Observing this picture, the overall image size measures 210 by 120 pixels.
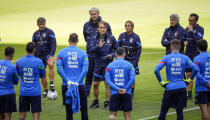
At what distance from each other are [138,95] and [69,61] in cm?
554

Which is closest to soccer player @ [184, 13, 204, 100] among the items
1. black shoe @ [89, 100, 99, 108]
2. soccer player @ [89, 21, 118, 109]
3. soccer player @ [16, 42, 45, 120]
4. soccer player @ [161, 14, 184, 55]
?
soccer player @ [161, 14, 184, 55]

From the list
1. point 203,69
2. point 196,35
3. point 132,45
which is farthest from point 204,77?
point 196,35

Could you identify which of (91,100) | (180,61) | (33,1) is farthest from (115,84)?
(33,1)

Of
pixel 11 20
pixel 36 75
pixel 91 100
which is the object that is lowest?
pixel 91 100

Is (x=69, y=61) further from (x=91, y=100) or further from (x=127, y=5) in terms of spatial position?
(x=127, y=5)

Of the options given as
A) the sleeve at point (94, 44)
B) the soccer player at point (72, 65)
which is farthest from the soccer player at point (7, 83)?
the sleeve at point (94, 44)

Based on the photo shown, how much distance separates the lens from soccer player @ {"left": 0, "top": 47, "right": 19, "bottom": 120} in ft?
32.7

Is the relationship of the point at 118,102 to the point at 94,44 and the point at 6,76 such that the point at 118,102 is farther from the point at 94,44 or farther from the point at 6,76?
the point at 94,44

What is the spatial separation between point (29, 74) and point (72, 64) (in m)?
0.90

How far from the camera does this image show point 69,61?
9.88 m

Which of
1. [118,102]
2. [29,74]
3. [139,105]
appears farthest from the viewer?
[139,105]

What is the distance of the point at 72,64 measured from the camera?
990 cm

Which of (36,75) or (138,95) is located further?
(138,95)

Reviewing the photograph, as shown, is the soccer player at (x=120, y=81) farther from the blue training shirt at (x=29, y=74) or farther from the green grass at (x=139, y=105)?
the green grass at (x=139, y=105)
